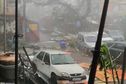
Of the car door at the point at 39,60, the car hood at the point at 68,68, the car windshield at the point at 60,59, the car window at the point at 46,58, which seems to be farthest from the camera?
the car door at the point at 39,60

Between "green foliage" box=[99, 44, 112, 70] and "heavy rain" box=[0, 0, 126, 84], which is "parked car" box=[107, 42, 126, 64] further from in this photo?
"green foliage" box=[99, 44, 112, 70]

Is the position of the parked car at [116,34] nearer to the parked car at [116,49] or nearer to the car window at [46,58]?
the parked car at [116,49]

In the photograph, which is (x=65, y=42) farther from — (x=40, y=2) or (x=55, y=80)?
(x=55, y=80)

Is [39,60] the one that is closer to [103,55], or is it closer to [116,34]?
[103,55]

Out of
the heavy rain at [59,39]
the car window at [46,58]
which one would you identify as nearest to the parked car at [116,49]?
the heavy rain at [59,39]

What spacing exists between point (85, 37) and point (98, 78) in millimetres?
9540

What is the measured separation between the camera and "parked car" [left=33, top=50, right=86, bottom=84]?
10.1 meters

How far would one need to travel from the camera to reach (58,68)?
10352mm

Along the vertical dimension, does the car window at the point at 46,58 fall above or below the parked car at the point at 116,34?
above

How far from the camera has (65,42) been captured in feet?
72.7

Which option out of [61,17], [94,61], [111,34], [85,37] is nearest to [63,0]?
[61,17]

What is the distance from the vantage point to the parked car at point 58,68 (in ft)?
33.1

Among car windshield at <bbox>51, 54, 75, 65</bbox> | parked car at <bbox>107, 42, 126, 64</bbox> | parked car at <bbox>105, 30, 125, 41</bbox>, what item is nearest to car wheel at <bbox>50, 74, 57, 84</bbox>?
A: car windshield at <bbox>51, 54, 75, 65</bbox>

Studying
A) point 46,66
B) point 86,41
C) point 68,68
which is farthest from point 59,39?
point 68,68
